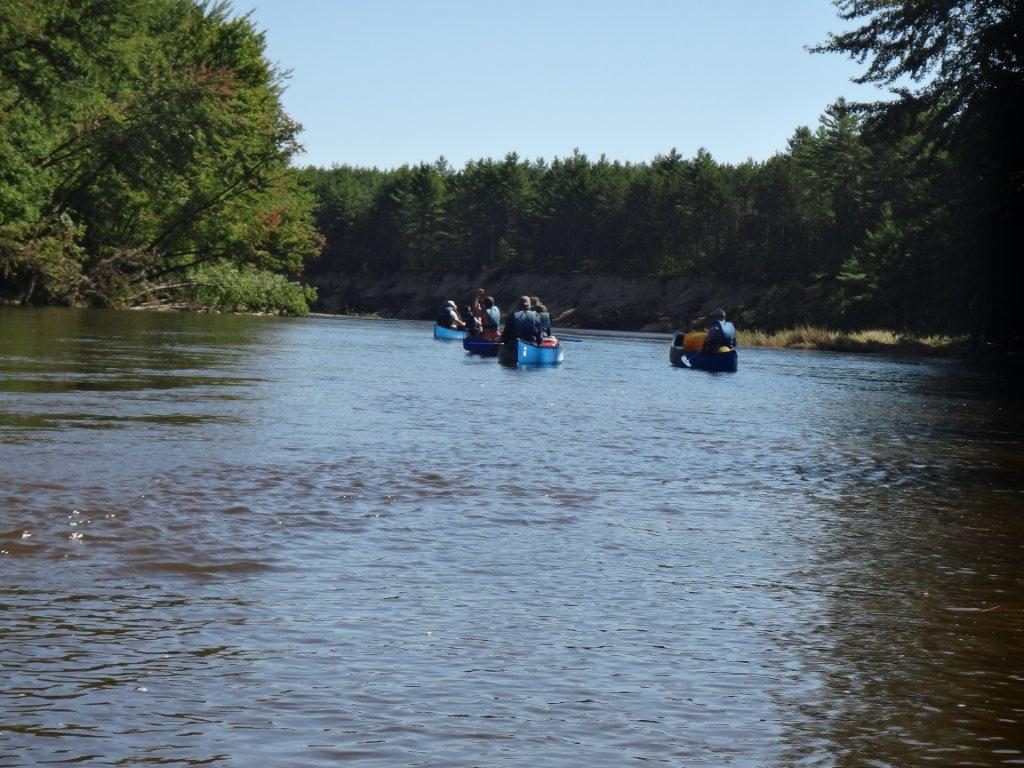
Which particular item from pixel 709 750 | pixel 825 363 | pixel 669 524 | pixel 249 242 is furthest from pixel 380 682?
pixel 249 242

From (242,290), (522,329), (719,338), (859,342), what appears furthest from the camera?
(242,290)

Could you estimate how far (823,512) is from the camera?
1245 cm

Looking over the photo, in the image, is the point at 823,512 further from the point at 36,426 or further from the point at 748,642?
the point at 36,426

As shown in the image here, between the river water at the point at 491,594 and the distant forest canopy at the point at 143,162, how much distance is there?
107ft

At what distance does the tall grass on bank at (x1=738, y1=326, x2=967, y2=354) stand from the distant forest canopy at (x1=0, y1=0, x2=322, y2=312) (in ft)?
81.2

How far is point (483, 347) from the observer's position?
1727 inches

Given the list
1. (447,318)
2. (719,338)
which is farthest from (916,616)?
(447,318)

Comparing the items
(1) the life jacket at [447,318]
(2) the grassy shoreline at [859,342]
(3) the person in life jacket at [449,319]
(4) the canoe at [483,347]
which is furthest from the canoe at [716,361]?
(2) the grassy shoreline at [859,342]

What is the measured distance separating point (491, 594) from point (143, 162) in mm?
52990

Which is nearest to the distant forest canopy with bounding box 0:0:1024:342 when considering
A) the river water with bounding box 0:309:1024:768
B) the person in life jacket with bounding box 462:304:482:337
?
the person in life jacket with bounding box 462:304:482:337

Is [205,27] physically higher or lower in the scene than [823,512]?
higher

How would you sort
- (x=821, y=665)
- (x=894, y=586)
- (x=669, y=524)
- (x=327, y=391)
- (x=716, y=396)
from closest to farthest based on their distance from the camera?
(x=821, y=665) → (x=894, y=586) → (x=669, y=524) → (x=327, y=391) → (x=716, y=396)

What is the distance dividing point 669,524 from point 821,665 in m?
4.36

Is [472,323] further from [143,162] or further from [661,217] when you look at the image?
[661,217]
